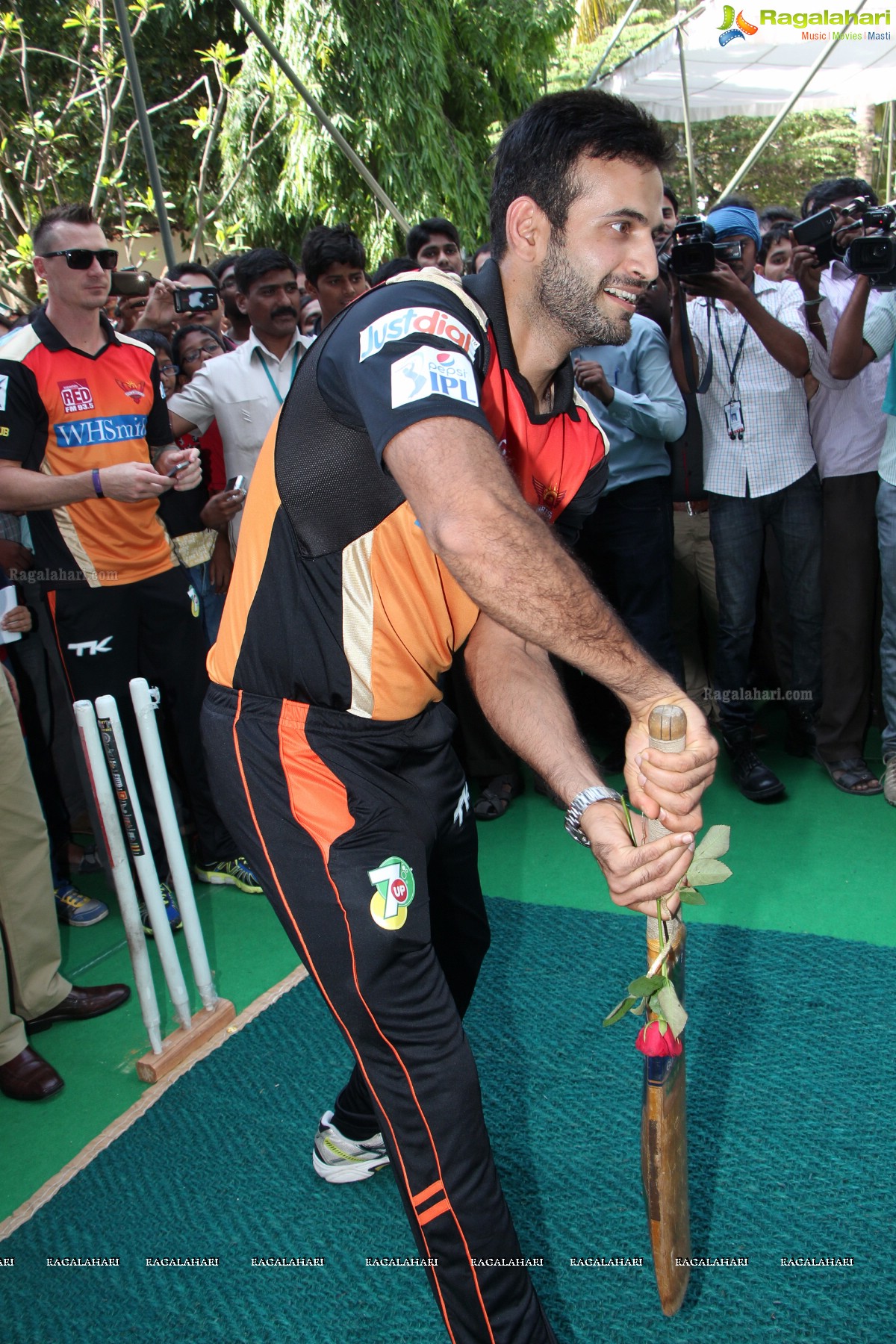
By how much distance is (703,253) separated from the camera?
3959 mm

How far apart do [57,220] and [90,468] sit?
0.88 meters

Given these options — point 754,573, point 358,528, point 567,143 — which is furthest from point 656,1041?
point 754,573

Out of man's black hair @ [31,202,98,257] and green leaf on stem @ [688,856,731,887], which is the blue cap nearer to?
man's black hair @ [31,202,98,257]

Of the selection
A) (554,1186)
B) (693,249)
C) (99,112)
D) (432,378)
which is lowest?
(554,1186)

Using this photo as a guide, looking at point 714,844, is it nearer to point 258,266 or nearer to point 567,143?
point 567,143

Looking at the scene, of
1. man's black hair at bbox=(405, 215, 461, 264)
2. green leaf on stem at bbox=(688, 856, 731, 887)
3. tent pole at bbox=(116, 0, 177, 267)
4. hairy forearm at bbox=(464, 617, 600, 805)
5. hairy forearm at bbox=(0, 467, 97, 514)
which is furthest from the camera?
tent pole at bbox=(116, 0, 177, 267)

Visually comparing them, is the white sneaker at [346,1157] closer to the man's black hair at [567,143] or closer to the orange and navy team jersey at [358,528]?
the orange and navy team jersey at [358,528]

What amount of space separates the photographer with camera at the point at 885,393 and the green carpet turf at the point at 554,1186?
149 centimetres

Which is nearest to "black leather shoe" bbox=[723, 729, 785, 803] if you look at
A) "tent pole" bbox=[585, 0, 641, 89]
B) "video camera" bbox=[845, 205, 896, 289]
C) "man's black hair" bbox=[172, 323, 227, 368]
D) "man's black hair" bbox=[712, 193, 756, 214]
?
"video camera" bbox=[845, 205, 896, 289]

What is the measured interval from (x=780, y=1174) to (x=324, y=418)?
1.93 metres

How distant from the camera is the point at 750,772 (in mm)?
4375

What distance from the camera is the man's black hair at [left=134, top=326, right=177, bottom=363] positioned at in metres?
4.70

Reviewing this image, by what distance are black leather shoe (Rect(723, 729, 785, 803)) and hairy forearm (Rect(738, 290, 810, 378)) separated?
1.51 metres

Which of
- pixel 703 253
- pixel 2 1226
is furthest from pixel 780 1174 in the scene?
pixel 703 253
